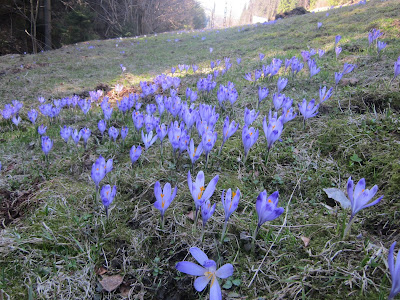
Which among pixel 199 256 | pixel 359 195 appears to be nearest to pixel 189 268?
pixel 199 256

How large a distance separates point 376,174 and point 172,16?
117ft

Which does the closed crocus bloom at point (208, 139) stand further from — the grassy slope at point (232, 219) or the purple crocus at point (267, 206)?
the purple crocus at point (267, 206)

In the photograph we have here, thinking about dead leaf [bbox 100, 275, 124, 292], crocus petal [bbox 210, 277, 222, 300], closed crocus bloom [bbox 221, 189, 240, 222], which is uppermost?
closed crocus bloom [bbox 221, 189, 240, 222]

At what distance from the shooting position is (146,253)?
1.30 m

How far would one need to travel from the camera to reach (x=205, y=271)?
0.96 metres

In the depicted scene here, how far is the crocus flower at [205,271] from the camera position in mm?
901

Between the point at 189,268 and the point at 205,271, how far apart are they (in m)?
0.09

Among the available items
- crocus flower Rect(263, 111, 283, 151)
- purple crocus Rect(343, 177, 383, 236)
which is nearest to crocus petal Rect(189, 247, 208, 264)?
purple crocus Rect(343, 177, 383, 236)

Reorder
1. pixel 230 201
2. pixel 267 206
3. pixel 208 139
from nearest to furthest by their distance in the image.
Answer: pixel 267 206, pixel 230 201, pixel 208 139

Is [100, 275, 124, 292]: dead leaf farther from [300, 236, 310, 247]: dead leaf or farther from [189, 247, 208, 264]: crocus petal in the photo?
[300, 236, 310, 247]: dead leaf

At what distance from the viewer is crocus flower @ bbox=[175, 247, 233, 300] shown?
0.90 meters

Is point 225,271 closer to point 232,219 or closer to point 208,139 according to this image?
point 232,219

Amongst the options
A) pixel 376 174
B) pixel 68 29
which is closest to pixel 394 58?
pixel 376 174

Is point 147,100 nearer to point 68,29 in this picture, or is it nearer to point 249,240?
point 249,240
